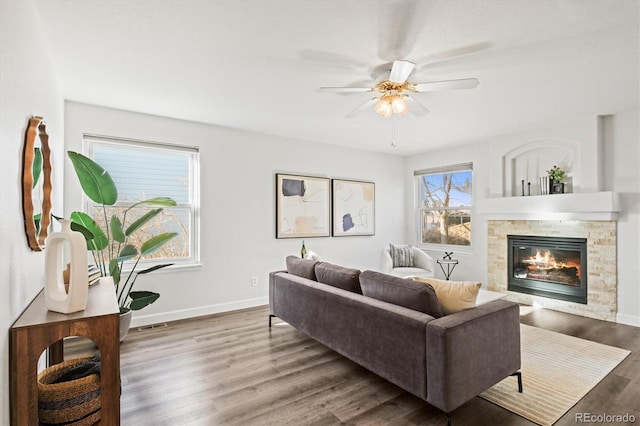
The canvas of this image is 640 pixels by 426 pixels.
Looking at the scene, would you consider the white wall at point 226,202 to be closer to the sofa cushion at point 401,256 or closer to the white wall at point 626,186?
the sofa cushion at point 401,256

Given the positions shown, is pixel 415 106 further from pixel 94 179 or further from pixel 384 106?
pixel 94 179

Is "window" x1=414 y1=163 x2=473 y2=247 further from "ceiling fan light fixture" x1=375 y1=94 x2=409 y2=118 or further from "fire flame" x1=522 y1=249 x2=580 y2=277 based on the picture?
"ceiling fan light fixture" x1=375 y1=94 x2=409 y2=118

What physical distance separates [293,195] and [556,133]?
12.1 feet

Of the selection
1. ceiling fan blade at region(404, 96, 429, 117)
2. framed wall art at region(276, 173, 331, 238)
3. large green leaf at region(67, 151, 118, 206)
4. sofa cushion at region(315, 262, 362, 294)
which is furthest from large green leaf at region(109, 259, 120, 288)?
ceiling fan blade at region(404, 96, 429, 117)

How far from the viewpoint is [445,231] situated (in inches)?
237

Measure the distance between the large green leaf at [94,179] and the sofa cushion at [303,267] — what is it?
1.80m

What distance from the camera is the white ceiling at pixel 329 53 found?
198 cm

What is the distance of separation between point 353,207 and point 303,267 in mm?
2580

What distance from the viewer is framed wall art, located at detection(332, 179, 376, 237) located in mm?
5590

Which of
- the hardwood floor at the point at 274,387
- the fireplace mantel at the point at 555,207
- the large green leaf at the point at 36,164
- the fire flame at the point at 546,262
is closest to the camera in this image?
the large green leaf at the point at 36,164

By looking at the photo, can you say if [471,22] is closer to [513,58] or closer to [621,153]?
[513,58]

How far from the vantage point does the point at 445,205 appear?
238 inches

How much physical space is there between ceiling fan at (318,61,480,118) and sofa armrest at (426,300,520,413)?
→ 1632mm

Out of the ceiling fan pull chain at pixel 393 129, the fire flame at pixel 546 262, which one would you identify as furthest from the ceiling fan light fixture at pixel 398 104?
the fire flame at pixel 546 262
